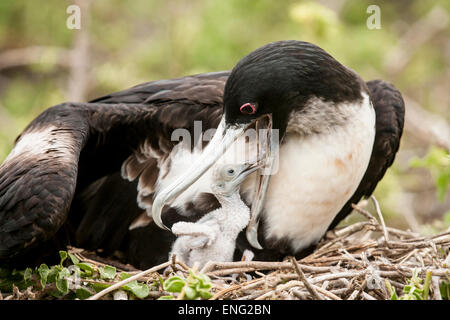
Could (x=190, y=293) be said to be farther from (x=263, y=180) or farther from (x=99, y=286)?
(x=263, y=180)

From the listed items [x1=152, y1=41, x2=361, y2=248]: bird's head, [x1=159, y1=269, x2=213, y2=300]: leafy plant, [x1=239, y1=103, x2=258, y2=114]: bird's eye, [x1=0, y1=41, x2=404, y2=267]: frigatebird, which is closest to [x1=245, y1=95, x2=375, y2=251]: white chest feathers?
[x1=0, y1=41, x2=404, y2=267]: frigatebird

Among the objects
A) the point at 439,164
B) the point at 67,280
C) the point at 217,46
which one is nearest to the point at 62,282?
the point at 67,280

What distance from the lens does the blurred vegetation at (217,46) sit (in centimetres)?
624

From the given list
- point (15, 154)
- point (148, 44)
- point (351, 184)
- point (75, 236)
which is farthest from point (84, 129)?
point (148, 44)

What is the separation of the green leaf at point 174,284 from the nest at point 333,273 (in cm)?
21

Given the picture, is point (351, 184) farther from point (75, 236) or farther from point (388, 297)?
point (75, 236)

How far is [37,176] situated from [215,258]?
94 cm

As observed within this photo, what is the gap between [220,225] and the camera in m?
3.55

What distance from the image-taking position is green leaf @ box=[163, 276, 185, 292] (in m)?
2.79

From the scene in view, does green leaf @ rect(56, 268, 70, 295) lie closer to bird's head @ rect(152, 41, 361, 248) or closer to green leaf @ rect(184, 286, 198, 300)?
bird's head @ rect(152, 41, 361, 248)

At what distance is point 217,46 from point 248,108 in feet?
11.7

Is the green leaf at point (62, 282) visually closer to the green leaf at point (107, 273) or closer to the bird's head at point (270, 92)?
the green leaf at point (107, 273)

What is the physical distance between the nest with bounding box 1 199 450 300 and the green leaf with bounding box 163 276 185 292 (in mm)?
213

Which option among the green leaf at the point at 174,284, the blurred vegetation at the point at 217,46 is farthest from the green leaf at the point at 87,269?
the blurred vegetation at the point at 217,46
